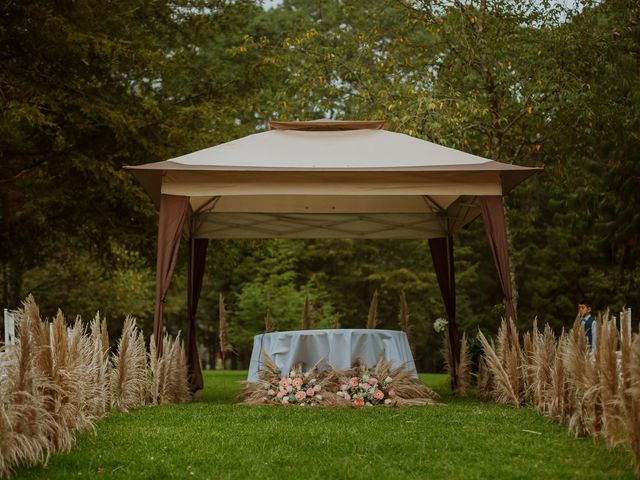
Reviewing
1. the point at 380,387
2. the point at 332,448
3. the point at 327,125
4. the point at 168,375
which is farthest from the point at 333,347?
the point at 332,448

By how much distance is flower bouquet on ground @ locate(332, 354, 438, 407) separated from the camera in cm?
917

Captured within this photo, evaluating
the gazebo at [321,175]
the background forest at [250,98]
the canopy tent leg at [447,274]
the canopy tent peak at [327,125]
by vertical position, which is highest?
the background forest at [250,98]

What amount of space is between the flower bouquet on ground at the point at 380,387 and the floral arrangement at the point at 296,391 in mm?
258

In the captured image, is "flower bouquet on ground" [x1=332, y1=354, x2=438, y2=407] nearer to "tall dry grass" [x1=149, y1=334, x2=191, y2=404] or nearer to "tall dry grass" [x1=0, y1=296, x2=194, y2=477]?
"tall dry grass" [x1=149, y1=334, x2=191, y2=404]

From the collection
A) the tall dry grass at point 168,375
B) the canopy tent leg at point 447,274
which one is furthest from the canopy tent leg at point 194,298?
the canopy tent leg at point 447,274

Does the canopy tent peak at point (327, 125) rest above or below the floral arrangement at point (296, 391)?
above

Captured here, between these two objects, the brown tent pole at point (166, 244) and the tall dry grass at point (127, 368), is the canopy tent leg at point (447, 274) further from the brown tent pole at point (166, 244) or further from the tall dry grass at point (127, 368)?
the tall dry grass at point (127, 368)

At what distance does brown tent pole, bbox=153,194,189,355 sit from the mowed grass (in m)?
2.08

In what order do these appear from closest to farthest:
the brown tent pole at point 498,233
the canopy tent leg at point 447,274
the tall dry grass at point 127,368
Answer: the tall dry grass at point 127,368 → the brown tent pole at point 498,233 → the canopy tent leg at point 447,274

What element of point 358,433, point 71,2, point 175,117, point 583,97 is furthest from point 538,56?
point 358,433

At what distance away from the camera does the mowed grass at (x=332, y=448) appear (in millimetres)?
5211

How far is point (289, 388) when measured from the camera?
926 centimetres

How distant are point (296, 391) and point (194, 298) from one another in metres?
4.23

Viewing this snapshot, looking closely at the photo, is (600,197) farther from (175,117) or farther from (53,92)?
(53,92)
